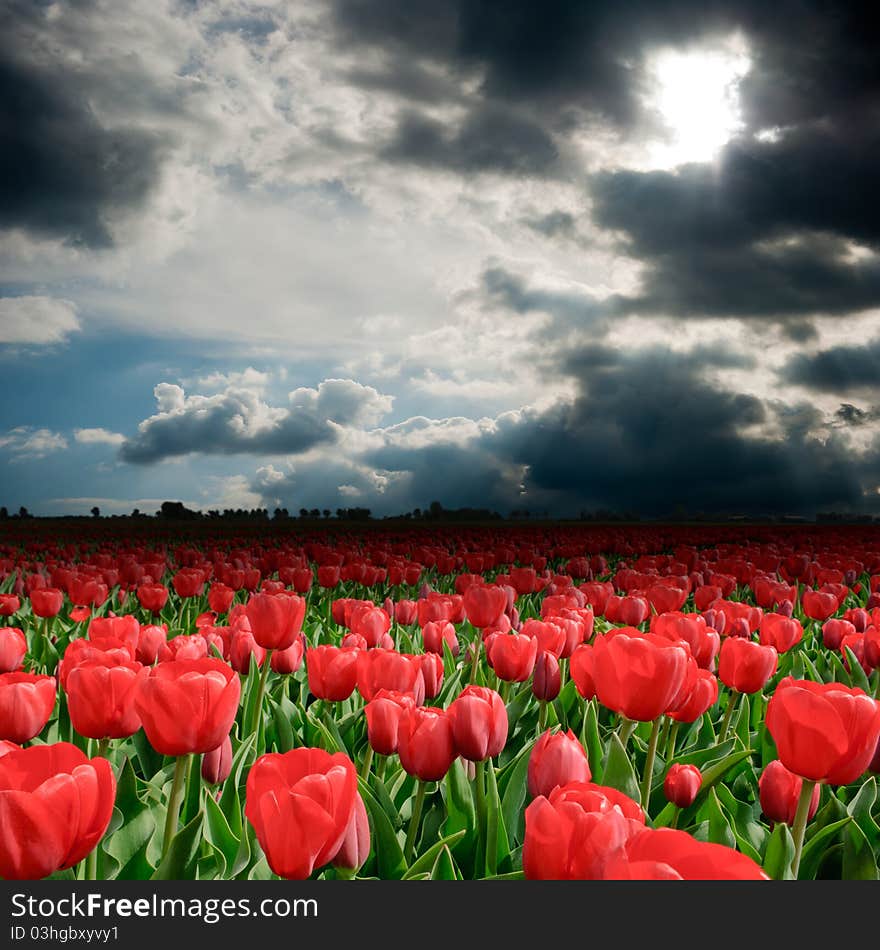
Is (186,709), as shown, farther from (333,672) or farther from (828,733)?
(828,733)

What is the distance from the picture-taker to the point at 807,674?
450cm

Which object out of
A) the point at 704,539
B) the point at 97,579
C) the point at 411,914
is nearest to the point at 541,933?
the point at 411,914

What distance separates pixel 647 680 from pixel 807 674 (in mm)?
2688

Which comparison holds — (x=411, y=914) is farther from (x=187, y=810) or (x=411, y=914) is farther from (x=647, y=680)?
(x=187, y=810)

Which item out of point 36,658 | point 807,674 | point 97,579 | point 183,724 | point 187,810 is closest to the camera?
point 183,724

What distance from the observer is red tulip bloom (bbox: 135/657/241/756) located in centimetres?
198

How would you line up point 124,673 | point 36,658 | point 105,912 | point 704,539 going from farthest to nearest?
point 704,539, point 36,658, point 124,673, point 105,912

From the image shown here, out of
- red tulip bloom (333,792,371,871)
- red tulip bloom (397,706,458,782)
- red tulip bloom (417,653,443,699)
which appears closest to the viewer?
red tulip bloom (333,792,371,871)

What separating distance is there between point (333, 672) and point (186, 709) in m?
1.08

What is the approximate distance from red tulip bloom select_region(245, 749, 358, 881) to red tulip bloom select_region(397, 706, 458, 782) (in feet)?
1.82

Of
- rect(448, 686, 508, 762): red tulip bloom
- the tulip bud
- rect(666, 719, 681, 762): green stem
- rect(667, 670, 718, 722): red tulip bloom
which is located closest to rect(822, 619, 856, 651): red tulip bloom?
rect(666, 719, 681, 762): green stem

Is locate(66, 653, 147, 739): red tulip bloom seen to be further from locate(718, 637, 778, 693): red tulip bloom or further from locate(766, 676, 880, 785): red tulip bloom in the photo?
locate(718, 637, 778, 693): red tulip bloom

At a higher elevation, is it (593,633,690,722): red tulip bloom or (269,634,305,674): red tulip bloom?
(593,633,690,722): red tulip bloom

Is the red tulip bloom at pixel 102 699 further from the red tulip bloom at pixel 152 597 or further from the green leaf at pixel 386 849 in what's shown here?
the red tulip bloom at pixel 152 597
